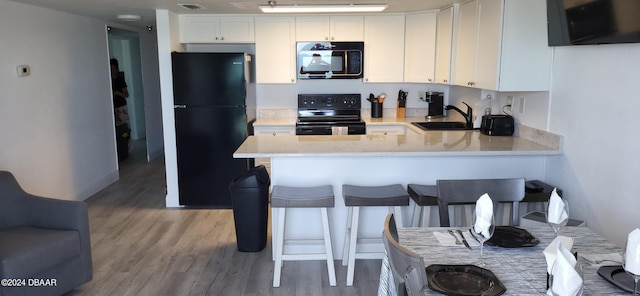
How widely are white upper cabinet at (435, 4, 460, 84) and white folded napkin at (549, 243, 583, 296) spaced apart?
3488 millimetres

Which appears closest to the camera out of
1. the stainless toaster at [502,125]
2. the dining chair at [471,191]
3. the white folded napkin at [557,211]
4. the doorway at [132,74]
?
the white folded napkin at [557,211]

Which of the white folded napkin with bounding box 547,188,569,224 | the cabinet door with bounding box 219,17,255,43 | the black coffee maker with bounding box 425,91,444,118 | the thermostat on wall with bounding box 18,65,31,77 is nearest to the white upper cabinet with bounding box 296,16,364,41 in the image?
the cabinet door with bounding box 219,17,255,43

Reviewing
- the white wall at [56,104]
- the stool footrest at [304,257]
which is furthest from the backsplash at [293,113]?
the stool footrest at [304,257]

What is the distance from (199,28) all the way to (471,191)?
367 centimetres

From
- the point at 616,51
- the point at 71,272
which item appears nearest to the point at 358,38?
the point at 616,51

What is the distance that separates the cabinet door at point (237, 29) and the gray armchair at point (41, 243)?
8.68 feet

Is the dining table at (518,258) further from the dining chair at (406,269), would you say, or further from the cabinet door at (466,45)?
the cabinet door at (466,45)

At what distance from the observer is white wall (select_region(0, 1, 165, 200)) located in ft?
13.1

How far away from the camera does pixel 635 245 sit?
1484 mm

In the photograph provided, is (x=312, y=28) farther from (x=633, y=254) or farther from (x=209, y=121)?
(x=633, y=254)

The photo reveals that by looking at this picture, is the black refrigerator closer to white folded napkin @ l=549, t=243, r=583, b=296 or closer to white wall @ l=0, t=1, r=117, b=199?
white wall @ l=0, t=1, r=117, b=199

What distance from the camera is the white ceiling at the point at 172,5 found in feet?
13.5

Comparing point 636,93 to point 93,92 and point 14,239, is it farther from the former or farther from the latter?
point 93,92

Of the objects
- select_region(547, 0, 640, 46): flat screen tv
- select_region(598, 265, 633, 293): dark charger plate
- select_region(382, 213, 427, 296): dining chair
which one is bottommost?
select_region(598, 265, 633, 293): dark charger plate
